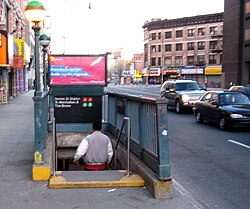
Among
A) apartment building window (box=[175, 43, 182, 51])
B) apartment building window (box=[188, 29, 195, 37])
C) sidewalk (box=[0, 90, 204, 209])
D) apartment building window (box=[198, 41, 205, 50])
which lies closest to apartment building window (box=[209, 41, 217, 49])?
apartment building window (box=[198, 41, 205, 50])

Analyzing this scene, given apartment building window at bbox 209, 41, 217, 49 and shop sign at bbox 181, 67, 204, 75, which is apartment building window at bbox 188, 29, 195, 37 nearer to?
apartment building window at bbox 209, 41, 217, 49

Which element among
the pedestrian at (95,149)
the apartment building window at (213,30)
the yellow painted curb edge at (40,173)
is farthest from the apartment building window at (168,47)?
the yellow painted curb edge at (40,173)

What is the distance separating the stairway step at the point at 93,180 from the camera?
21.7 ft

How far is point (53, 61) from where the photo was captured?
11.8 m

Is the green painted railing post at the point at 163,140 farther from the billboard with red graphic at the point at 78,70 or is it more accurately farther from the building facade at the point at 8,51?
the building facade at the point at 8,51

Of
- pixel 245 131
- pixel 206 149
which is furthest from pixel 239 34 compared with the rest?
pixel 206 149

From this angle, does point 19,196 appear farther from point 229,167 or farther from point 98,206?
point 229,167

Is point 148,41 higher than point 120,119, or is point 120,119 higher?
point 148,41

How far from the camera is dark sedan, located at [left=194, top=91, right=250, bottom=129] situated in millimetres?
15039

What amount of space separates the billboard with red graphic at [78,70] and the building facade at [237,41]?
2010 inches

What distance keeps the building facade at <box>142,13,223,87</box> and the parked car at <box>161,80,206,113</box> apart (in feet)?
195

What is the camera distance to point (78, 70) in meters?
11.9

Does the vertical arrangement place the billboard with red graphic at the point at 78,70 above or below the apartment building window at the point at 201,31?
below

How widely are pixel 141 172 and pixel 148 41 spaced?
99806mm
